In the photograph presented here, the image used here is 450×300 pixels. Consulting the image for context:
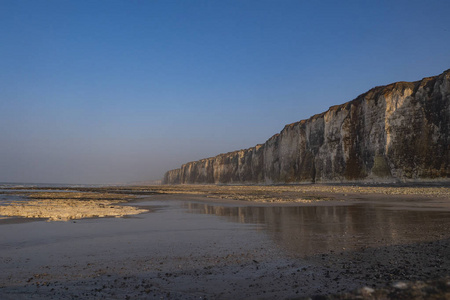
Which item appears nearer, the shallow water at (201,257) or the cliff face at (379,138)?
the shallow water at (201,257)

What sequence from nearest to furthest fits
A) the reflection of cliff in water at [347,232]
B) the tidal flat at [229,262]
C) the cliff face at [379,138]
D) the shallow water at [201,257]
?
the tidal flat at [229,262] < the shallow water at [201,257] < the reflection of cliff in water at [347,232] < the cliff face at [379,138]

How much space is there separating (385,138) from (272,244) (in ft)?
135

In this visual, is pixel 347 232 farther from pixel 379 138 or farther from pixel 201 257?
pixel 379 138

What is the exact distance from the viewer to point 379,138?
42531 millimetres

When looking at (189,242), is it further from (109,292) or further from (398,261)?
(398,261)

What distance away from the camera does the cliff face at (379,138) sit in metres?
36.3

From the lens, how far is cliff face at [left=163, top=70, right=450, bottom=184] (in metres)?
36.3

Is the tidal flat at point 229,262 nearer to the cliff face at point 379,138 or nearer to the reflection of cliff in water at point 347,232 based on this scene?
the reflection of cliff in water at point 347,232

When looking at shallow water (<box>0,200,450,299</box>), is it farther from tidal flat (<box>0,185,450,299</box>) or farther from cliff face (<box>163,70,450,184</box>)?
cliff face (<box>163,70,450,184</box>)

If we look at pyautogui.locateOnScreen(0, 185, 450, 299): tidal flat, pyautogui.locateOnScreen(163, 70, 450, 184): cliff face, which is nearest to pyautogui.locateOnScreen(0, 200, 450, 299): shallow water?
pyautogui.locateOnScreen(0, 185, 450, 299): tidal flat

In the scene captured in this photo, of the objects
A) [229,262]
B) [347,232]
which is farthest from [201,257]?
[347,232]

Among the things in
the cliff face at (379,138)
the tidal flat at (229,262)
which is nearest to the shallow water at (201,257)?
the tidal flat at (229,262)

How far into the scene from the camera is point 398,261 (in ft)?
16.4

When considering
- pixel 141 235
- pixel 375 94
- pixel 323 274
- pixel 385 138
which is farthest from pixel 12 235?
pixel 375 94
